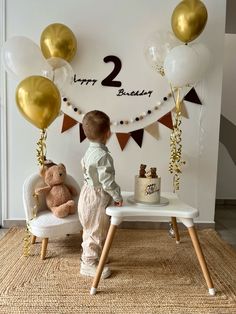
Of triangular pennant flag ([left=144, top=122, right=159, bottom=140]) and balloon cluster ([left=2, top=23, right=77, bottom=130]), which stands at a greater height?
balloon cluster ([left=2, top=23, right=77, bottom=130])

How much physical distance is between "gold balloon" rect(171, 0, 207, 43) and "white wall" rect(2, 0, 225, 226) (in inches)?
14.9

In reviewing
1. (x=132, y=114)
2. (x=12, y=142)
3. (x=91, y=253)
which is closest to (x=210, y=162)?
(x=132, y=114)

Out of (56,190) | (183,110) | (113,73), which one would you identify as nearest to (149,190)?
(56,190)

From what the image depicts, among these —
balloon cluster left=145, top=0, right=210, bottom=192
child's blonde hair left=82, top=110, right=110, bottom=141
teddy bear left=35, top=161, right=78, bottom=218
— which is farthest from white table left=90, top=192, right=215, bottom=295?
balloon cluster left=145, top=0, right=210, bottom=192

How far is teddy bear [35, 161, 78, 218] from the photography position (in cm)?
221

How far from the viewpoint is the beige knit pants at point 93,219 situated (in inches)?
71.8

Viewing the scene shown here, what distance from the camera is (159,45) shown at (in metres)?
2.40

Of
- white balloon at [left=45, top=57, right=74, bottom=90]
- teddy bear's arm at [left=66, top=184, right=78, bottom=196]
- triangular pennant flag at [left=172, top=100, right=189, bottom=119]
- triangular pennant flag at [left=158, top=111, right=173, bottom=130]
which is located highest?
white balloon at [left=45, top=57, right=74, bottom=90]

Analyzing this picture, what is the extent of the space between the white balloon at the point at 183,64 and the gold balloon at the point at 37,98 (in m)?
0.86

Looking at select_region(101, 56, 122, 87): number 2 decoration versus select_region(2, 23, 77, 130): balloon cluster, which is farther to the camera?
select_region(101, 56, 122, 87): number 2 decoration

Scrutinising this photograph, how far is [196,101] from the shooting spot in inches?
108

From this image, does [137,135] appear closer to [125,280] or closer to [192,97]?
[192,97]

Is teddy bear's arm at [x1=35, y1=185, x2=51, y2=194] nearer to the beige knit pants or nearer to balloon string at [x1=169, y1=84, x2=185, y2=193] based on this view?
the beige knit pants

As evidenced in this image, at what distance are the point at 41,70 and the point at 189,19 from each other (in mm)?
1149
